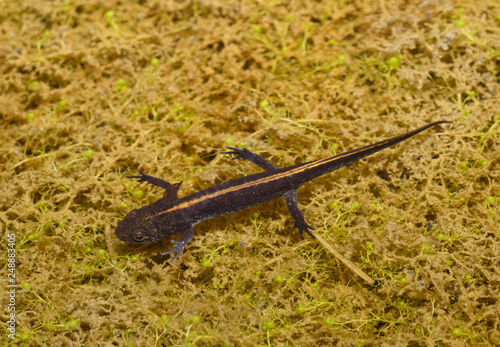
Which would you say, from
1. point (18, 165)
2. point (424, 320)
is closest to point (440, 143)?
point (424, 320)

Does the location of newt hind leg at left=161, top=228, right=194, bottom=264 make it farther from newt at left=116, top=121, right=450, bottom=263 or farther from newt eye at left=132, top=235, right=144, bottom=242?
newt eye at left=132, top=235, right=144, bottom=242

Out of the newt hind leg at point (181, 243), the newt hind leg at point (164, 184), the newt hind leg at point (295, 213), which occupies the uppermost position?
the newt hind leg at point (164, 184)

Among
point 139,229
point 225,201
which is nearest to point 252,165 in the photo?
point 225,201

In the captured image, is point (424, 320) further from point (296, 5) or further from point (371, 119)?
point (296, 5)

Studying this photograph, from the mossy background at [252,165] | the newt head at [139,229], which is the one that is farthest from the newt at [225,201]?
the mossy background at [252,165]

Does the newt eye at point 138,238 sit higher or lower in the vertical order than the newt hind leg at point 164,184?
lower

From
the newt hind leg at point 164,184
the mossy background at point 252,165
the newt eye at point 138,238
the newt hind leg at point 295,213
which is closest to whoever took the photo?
the mossy background at point 252,165

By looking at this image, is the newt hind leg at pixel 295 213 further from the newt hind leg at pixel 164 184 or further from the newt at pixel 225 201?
the newt hind leg at pixel 164 184
